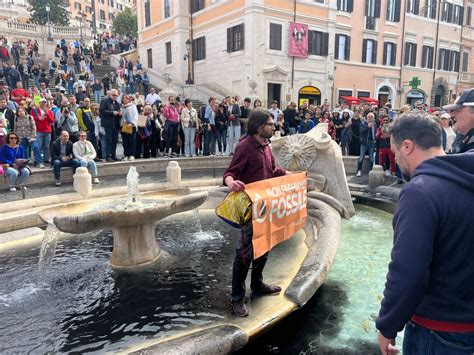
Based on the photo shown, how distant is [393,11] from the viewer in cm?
3306

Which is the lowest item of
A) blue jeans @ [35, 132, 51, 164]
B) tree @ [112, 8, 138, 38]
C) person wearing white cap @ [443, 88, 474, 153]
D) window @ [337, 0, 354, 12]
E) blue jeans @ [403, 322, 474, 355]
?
blue jeans @ [403, 322, 474, 355]

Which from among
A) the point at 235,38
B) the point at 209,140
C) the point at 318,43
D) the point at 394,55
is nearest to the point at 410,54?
the point at 394,55

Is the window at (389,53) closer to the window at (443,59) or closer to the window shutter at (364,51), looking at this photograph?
the window shutter at (364,51)

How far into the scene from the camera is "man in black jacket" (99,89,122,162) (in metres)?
11.0

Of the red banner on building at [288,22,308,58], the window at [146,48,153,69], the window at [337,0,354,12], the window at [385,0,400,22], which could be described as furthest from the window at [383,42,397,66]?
the window at [146,48,153,69]

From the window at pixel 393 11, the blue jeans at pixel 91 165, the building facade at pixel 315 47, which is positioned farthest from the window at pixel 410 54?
the blue jeans at pixel 91 165

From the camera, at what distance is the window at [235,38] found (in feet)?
85.7

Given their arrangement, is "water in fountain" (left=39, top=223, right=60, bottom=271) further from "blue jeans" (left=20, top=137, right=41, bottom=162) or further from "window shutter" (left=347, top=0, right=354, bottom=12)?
"window shutter" (left=347, top=0, right=354, bottom=12)

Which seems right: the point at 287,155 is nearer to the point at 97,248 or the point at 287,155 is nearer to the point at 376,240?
the point at 376,240

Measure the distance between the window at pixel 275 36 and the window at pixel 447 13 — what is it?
19.5 meters

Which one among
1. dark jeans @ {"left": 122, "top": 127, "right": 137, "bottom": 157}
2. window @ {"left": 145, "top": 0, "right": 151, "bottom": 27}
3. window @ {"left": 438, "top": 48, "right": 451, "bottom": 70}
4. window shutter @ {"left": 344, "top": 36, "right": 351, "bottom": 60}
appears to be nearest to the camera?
dark jeans @ {"left": 122, "top": 127, "right": 137, "bottom": 157}

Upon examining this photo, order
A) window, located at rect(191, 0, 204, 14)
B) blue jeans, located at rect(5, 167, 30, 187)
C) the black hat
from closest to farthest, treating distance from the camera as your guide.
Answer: the black hat < blue jeans, located at rect(5, 167, 30, 187) < window, located at rect(191, 0, 204, 14)

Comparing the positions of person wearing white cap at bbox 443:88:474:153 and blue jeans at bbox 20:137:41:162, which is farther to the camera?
blue jeans at bbox 20:137:41:162

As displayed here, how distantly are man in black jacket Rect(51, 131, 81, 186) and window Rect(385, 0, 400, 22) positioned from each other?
3059 centimetres
